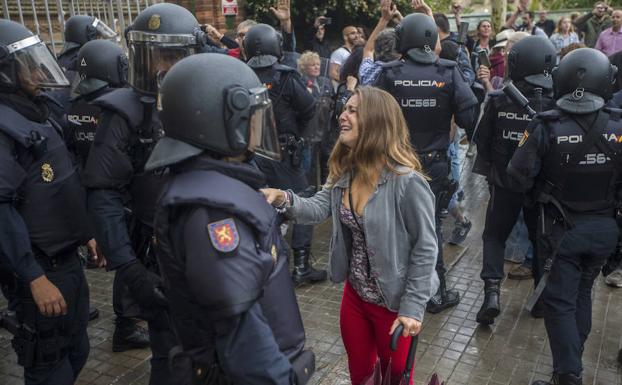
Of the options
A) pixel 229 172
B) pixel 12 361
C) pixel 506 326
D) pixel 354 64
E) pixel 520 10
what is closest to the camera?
pixel 229 172

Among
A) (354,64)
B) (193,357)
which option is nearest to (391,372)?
(193,357)

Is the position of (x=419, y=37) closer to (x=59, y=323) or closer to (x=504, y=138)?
(x=504, y=138)

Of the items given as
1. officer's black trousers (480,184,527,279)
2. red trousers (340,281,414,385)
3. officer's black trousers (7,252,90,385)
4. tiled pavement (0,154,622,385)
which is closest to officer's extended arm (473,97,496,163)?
officer's black trousers (480,184,527,279)

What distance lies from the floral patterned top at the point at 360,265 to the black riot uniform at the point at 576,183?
143cm

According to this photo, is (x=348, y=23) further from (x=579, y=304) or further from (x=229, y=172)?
(x=229, y=172)

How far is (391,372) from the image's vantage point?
2896 mm

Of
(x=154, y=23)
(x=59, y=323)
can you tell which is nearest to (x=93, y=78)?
(x=154, y=23)

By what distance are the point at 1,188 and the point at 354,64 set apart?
178 inches

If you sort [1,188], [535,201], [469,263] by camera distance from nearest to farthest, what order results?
[1,188], [535,201], [469,263]

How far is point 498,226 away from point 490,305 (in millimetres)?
641

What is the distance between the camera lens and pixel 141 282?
9.37ft

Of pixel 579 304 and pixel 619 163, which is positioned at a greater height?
pixel 619 163

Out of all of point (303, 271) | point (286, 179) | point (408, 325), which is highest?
point (408, 325)

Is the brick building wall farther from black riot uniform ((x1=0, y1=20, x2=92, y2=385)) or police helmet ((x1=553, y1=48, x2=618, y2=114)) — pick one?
police helmet ((x1=553, y1=48, x2=618, y2=114))
